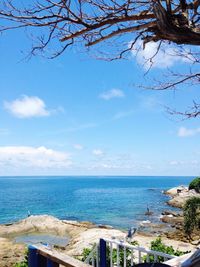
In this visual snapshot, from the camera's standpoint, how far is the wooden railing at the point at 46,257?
2838 millimetres

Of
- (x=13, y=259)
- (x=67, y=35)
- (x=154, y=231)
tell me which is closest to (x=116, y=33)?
(x=67, y=35)

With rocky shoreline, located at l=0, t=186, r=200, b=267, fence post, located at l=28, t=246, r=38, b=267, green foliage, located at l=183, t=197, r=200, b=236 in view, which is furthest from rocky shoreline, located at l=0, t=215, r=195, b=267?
fence post, located at l=28, t=246, r=38, b=267

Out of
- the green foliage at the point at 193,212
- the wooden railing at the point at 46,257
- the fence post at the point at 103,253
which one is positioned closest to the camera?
the wooden railing at the point at 46,257

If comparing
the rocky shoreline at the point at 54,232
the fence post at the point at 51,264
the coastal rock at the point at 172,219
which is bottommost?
the coastal rock at the point at 172,219

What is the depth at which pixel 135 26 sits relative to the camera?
12.5ft

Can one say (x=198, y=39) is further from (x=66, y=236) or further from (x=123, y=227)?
(x=123, y=227)

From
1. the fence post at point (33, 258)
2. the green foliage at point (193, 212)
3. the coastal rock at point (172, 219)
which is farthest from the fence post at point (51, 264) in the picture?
the coastal rock at point (172, 219)

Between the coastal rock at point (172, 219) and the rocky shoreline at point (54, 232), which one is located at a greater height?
the rocky shoreline at point (54, 232)

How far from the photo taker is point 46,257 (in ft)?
9.78

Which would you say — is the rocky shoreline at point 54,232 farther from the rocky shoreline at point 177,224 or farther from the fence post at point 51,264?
the fence post at point 51,264

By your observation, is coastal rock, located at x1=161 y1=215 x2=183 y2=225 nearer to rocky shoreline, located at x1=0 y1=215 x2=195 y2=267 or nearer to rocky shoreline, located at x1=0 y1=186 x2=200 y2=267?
rocky shoreline, located at x1=0 y1=186 x2=200 y2=267

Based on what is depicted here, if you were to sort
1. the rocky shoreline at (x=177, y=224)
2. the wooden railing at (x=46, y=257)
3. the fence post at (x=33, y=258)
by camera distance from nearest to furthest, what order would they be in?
the wooden railing at (x=46, y=257), the fence post at (x=33, y=258), the rocky shoreline at (x=177, y=224)

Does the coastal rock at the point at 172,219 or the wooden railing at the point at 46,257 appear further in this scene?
the coastal rock at the point at 172,219

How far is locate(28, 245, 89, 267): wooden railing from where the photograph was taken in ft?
9.31
